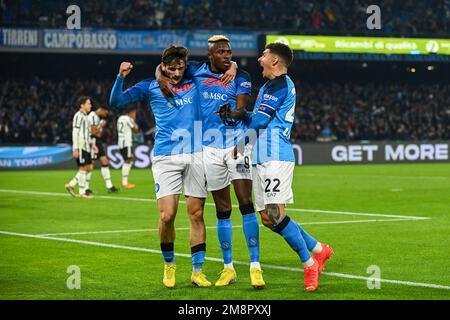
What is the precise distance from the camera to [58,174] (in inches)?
1334

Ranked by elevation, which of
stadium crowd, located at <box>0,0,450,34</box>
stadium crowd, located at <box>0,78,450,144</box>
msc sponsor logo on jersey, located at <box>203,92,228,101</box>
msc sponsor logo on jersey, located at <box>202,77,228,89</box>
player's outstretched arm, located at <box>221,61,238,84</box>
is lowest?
msc sponsor logo on jersey, located at <box>203,92,228,101</box>

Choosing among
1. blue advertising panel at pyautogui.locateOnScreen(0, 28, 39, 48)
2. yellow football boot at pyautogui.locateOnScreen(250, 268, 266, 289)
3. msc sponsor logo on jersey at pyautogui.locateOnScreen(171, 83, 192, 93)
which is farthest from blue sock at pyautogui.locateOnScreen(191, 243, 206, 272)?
blue advertising panel at pyautogui.locateOnScreen(0, 28, 39, 48)

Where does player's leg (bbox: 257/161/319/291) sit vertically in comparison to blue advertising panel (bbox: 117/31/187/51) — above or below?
below

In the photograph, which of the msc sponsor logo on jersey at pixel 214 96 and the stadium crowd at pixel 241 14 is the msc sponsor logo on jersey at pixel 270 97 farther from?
the stadium crowd at pixel 241 14

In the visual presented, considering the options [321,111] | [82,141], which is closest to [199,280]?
[82,141]

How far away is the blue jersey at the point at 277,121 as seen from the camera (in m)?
9.49

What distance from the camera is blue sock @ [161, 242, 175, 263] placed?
31.9ft

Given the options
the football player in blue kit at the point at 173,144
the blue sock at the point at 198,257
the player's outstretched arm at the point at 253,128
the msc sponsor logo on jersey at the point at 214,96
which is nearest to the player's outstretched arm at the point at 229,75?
the msc sponsor logo on jersey at the point at 214,96

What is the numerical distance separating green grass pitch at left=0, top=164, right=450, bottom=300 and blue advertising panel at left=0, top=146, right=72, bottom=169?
462 inches

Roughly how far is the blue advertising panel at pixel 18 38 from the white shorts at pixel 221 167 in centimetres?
3199

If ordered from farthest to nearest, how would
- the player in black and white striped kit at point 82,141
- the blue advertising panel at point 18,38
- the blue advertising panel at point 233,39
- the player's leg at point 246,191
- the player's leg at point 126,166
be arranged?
the blue advertising panel at point 233,39 < the blue advertising panel at point 18,38 < the player's leg at point 126,166 < the player in black and white striped kit at point 82,141 < the player's leg at point 246,191

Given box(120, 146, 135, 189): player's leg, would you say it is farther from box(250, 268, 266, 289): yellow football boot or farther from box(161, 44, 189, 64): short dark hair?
box(250, 268, 266, 289): yellow football boot

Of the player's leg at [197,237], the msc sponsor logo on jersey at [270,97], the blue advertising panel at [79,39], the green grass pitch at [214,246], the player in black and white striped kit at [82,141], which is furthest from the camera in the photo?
the blue advertising panel at [79,39]

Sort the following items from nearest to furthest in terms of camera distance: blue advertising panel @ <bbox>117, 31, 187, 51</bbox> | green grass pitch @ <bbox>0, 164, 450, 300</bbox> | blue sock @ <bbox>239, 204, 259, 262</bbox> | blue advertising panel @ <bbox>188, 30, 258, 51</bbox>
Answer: green grass pitch @ <bbox>0, 164, 450, 300</bbox> < blue sock @ <bbox>239, 204, 259, 262</bbox> < blue advertising panel @ <bbox>117, 31, 187, 51</bbox> < blue advertising panel @ <bbox>188, 30, 258, 51</bbox>
